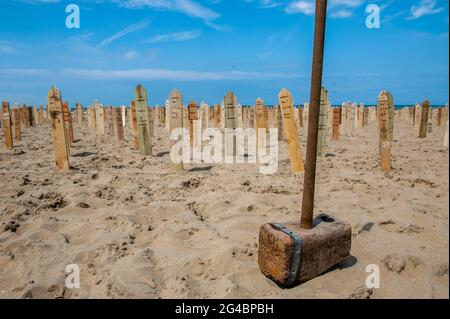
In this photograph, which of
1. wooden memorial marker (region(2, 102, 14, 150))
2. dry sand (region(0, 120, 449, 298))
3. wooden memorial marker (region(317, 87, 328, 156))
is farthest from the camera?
wooden memorial marker (region(2, 102, 14, 150))

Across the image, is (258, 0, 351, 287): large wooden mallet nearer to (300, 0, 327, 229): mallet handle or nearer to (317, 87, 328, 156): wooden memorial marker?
(300, 0, 327, 229): mallet handle

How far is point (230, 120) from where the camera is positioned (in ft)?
25.4

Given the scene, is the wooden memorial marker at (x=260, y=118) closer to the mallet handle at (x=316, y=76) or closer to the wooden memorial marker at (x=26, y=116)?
the mallet handle at (x=316, y=76)

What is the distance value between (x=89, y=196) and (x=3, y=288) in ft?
7.22

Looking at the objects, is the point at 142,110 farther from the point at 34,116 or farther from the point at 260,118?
the point at 34,116

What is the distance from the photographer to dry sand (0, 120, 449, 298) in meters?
2.38

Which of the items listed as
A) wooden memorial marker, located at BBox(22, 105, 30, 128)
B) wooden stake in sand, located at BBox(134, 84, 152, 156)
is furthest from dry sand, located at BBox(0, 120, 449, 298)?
wooden memorial marker, located at BBox(22, 105, 30, 128)

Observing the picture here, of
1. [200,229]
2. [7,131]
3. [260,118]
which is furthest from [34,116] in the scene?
[200,229]

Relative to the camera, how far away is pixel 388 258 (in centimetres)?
258

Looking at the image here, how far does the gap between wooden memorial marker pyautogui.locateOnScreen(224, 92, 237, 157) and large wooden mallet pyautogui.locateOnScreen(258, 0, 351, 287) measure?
5436 mm

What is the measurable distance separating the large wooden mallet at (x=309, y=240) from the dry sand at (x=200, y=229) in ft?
0.39

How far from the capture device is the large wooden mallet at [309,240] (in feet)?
7.31
